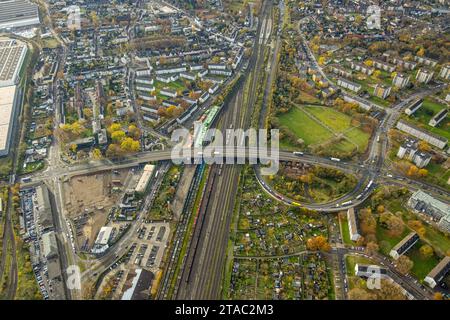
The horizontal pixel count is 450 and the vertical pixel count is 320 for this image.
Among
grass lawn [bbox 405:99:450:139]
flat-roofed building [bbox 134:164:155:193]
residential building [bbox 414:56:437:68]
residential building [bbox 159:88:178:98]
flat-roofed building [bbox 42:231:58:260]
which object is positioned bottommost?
flat-roofed building [bbox 42:231:58:260]

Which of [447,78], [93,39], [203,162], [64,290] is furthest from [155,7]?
[64,290]

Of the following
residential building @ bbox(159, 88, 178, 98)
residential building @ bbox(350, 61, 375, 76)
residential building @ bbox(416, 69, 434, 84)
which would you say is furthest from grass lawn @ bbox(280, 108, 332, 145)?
residential building @ bbox(416, 69, 434, 84)

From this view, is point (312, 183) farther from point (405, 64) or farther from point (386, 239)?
point (405, 64)

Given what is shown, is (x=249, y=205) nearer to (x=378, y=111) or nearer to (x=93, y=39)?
(x=378, y=111)

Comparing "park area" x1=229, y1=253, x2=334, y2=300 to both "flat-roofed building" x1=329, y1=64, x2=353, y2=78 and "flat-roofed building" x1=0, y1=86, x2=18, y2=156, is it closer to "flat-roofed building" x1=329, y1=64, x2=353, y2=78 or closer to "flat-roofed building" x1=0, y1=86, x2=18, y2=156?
"flat-roofed building" x1=0, y1=86, x2=18, y2=156

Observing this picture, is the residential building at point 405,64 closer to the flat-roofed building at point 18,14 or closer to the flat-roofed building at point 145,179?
the flat-roofed building at point 145,179

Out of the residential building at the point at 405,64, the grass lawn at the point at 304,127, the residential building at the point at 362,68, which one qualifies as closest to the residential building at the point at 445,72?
the residential building at the point at 405,64

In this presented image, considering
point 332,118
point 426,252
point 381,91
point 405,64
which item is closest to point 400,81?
point 381,91
